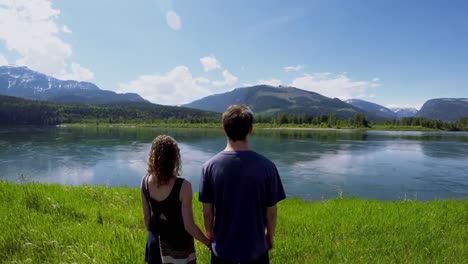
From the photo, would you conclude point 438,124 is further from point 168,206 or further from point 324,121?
point 168,206

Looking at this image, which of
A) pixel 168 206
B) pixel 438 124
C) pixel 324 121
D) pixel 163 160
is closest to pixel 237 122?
pixel 163 160

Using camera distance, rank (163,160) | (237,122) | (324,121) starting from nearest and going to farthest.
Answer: (237,122), (163,160), (324,121)

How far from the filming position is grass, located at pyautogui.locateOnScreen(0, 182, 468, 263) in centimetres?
641

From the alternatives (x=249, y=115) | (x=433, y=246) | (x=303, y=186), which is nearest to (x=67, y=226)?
(x=249, y=115)

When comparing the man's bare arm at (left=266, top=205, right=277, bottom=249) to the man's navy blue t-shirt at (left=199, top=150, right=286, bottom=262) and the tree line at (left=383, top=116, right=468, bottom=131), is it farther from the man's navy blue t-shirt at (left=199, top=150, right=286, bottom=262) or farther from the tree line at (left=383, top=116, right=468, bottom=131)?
the tree line at (left=383, top=116, right=468, bottom=131)

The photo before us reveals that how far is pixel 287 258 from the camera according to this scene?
664 cm

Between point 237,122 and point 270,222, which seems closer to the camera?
point 237,122

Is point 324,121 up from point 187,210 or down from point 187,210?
up

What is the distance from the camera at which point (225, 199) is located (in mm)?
3768

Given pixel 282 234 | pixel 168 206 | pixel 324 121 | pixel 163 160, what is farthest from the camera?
pixel 324 121

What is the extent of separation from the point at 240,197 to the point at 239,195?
28mm

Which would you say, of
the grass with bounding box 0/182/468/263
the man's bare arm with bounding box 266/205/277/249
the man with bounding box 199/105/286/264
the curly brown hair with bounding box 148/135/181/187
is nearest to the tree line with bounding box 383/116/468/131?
the grass with bounding box 0/182/468/263

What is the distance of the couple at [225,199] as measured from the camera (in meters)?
3.70

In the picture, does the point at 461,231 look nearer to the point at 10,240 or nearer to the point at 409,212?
the point at 409,212
